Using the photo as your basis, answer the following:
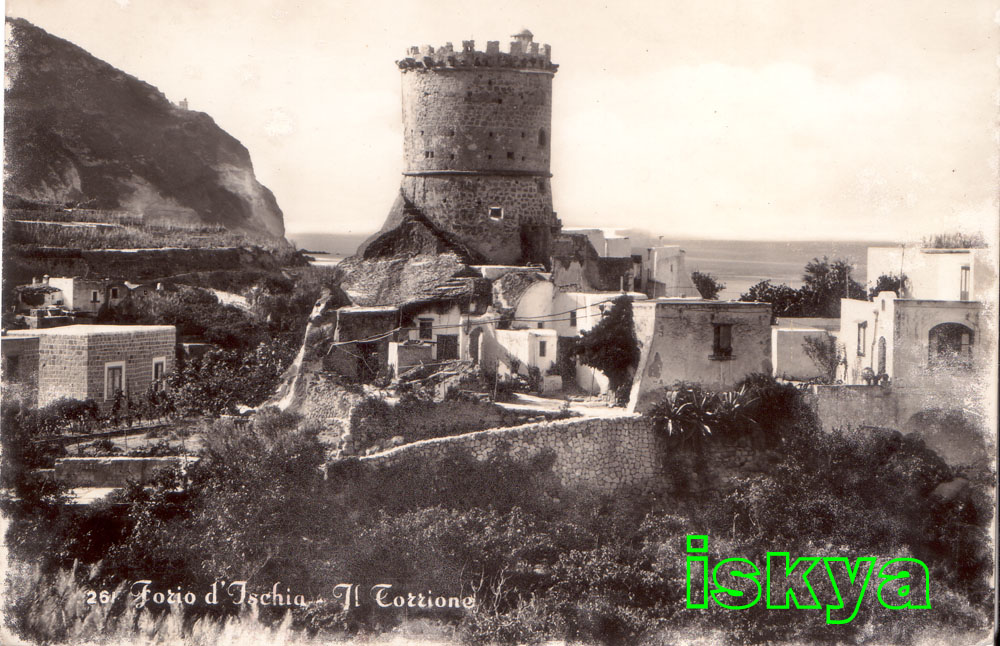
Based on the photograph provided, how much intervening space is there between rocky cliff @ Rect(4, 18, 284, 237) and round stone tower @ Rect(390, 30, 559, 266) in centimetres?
301

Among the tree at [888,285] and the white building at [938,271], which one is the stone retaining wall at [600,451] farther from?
the tree at [888,285]

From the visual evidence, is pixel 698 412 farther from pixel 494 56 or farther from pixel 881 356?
pixel 494 56

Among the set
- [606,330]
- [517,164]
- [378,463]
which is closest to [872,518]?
[606,330]

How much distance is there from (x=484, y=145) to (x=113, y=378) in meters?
7.37

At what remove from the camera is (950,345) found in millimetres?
14500

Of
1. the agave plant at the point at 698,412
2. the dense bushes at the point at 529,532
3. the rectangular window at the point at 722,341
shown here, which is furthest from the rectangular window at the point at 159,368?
the rectangular window at the point at 722,341

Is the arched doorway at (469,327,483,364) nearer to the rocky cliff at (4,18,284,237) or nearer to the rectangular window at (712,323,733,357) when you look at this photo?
the rectangular window at (712,323,733,357)

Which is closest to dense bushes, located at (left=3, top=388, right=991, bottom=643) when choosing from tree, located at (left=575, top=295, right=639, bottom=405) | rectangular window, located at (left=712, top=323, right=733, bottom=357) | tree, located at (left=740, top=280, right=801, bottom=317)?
rectangular window, located at (left=712, top=323, right=733, bottom=357)

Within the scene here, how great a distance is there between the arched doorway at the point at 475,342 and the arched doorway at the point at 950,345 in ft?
21.5

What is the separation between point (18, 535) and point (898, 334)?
10954 millimetres

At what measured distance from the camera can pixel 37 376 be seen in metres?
14.8

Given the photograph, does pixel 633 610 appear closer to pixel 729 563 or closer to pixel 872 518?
pixel 729 563

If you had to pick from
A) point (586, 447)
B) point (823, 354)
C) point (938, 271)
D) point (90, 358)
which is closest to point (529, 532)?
point (586, 447)

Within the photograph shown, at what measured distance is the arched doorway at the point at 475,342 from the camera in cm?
1795
